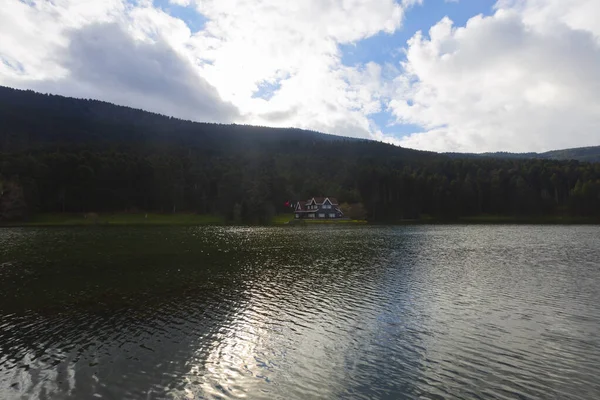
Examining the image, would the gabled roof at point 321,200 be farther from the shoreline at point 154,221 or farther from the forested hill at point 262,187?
the shoreline at point 154,221

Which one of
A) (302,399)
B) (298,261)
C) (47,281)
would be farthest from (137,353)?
(298,261)

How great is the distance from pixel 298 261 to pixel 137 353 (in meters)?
27.6

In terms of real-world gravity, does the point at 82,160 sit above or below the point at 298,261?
above

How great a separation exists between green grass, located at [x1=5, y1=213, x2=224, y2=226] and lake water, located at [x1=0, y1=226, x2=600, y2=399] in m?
93.1

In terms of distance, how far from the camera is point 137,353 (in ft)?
50.3

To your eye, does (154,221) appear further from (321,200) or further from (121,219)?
(321,200)

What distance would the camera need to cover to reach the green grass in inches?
4688

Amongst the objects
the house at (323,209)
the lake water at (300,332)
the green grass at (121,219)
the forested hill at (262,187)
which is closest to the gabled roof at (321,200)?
the house at (323,209)

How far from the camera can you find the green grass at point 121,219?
119 m

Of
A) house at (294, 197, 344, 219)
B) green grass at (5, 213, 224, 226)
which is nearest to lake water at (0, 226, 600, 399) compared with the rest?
green grass at (5, 213, 224, 226)

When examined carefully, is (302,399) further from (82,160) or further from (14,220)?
(82,160)

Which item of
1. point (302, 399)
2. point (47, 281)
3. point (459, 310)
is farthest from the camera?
point (47, 281)

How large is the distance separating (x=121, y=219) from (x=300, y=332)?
128m

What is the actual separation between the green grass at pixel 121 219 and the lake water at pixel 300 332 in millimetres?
93142
